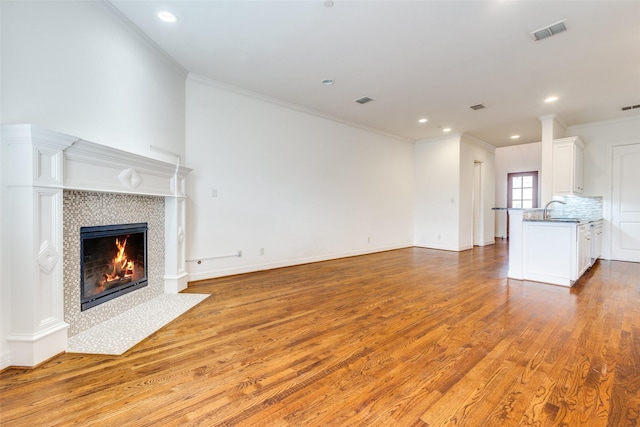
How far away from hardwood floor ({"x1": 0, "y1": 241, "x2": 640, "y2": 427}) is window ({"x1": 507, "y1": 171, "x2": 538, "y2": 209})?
722cm

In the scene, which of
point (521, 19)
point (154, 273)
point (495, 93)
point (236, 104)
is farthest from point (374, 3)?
point (154, 273)

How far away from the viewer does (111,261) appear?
273 cm

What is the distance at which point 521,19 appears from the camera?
2.73 metres

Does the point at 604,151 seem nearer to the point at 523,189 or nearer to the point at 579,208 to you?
the point at 579,208

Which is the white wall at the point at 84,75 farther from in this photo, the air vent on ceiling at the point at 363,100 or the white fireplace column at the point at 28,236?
the air vent on ceiling at the point at 363,100

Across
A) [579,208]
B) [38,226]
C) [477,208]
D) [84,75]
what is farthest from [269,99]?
[579,208]

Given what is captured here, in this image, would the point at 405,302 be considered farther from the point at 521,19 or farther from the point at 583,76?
the point at 583,76

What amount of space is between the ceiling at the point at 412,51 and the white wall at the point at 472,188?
201cm

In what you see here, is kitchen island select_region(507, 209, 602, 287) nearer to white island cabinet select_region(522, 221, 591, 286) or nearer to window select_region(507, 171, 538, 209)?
white island cabinet select_region(522, 221, 591, 286)

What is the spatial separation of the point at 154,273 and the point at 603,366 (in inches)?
164

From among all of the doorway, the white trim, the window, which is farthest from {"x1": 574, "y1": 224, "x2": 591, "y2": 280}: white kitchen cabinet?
the window

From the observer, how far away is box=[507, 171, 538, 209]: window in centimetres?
940

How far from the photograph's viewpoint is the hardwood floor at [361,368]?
146cm

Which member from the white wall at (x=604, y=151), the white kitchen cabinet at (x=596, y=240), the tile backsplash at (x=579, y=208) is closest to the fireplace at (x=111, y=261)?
the white kitchen cabinet at (x=596, y=240)
